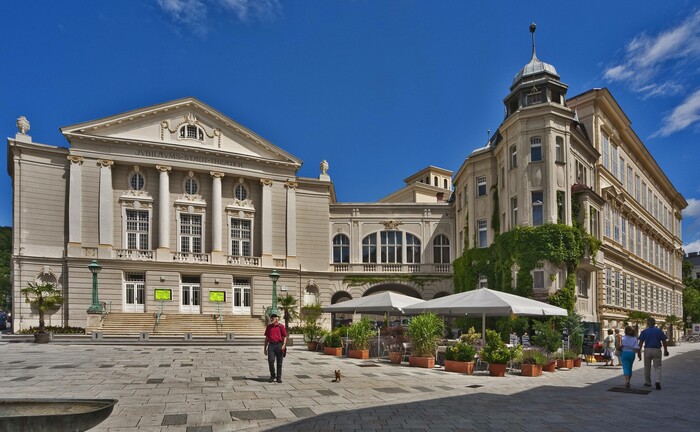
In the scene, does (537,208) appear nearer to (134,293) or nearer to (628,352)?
(628,352)

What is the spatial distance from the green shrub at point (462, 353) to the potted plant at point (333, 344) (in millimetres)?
6689

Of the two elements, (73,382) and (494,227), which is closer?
(73,382)

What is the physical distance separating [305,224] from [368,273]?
6.83 metres

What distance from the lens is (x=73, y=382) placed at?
13539mm

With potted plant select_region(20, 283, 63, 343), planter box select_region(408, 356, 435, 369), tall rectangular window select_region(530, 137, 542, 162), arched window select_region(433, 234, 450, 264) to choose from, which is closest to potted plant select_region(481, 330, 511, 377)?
planter box select_region(408, 356, 435, 369)

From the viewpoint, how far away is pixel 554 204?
94.3ft

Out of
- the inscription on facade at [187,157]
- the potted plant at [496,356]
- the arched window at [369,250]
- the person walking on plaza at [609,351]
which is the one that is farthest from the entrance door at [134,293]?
the person walking on plaza at [609,351]

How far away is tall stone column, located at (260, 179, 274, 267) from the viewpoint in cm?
4350

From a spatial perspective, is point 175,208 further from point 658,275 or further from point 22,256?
point 658,275

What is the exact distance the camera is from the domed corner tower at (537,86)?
99.9 ft

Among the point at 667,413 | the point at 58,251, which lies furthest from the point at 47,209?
the point at 667,413

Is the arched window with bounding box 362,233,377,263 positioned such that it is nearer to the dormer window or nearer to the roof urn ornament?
the dormer window

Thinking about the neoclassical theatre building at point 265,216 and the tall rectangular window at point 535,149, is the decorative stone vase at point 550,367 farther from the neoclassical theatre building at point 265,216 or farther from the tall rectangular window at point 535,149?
the tall rectangular window at point 535,149

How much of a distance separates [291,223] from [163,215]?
33.4 ft
